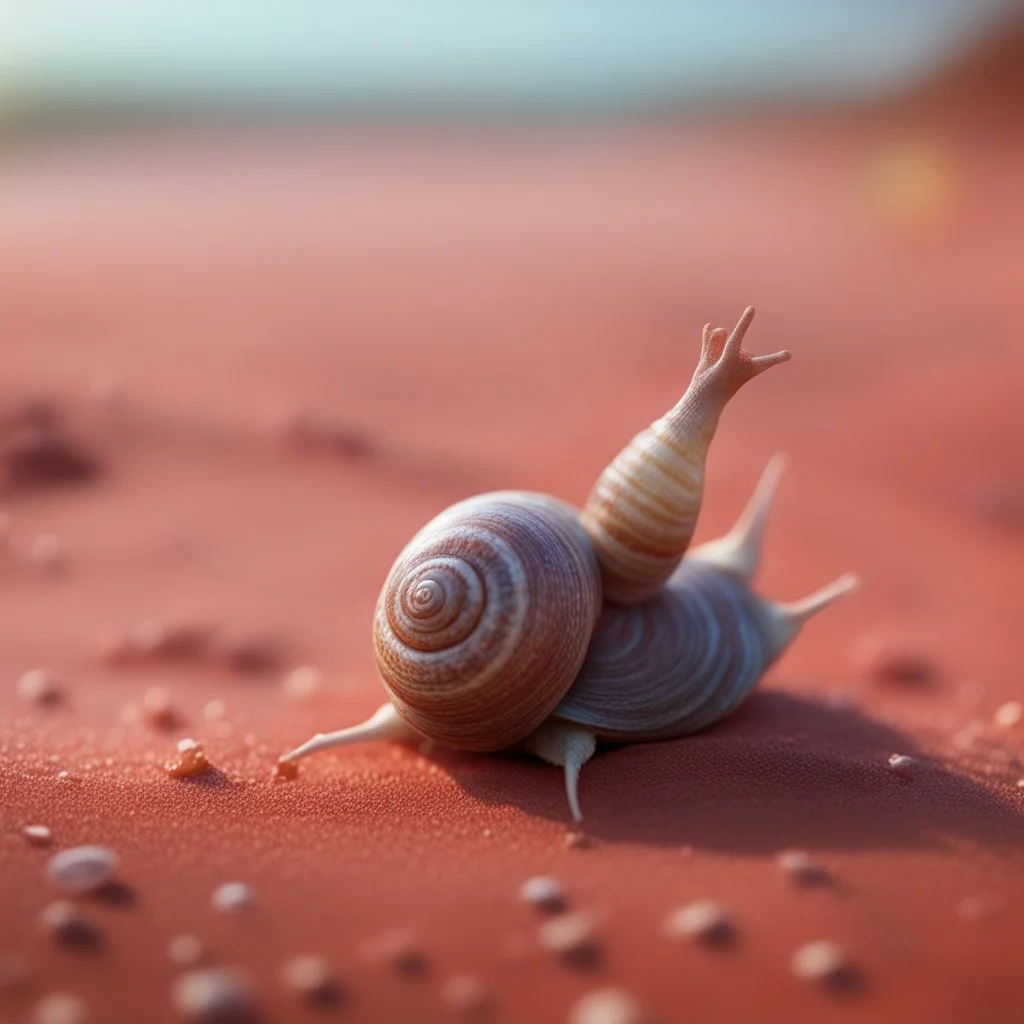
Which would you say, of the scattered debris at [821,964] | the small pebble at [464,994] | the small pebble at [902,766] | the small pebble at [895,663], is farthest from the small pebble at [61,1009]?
the small pebble at [895,663]

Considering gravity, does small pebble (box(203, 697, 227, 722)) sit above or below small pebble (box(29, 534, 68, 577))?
below

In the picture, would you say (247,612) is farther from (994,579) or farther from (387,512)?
(994,579)

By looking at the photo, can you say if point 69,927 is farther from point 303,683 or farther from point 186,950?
point 303,683

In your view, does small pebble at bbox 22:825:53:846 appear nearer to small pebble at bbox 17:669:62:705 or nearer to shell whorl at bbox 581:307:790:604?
small pebble at bbox 17:669:62:705

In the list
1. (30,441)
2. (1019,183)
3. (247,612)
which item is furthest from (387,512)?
(1019,183)

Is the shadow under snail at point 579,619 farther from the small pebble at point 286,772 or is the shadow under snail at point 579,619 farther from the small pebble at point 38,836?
the small pebble at point 38,836

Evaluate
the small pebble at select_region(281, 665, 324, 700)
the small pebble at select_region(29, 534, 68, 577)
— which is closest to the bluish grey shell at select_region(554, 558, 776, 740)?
the small pebble at select_region(281, 665, 324, 700)
